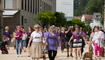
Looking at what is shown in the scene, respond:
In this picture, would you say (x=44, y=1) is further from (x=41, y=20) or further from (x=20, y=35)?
(x=20, y=35)

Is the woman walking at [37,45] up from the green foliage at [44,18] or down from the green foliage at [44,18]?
up

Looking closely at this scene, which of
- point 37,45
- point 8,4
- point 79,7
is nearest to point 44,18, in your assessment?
point 8,4

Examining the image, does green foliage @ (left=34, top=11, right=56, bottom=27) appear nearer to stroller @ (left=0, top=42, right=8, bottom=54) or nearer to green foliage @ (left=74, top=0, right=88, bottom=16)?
stroller @ (left=0, top=42, right=8, bottom=54)

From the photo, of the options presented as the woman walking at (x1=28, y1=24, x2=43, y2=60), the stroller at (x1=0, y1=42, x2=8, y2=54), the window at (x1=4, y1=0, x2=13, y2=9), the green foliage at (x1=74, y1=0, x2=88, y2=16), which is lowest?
the green foliage at (x1=74, y1=0, x2=88, y2=16)

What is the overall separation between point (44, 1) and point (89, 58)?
5479 cm

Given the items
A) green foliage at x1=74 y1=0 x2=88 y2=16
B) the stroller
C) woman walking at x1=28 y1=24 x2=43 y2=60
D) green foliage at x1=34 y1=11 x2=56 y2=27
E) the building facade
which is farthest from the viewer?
green foliage at x1=74 y1=0 x2=88 y2=16

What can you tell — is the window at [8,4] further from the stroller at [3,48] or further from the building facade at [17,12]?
the stroller at [3,48]

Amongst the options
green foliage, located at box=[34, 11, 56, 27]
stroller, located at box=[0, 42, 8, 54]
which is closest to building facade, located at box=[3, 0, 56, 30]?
green foliage, located at box=[34, 11, 56, 27]

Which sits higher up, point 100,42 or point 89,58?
point 100,42

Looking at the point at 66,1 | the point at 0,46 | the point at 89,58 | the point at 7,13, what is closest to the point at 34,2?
the point at 7,13

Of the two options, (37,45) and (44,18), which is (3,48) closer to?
(37,45)

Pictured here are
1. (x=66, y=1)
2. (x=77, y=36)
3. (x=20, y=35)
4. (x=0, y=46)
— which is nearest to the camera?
(x=77, y=36)

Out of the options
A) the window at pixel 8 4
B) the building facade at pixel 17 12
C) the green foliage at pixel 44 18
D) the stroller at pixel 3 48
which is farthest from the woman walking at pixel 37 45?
the green foliage at pixel 44 18

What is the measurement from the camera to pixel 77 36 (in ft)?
43.9
